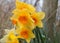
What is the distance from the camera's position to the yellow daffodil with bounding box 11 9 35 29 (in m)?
0.44

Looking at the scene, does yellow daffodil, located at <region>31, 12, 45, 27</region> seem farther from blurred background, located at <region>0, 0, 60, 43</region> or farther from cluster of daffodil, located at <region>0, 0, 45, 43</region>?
blurred background, located at <region>0, 0, 60, 43</region>

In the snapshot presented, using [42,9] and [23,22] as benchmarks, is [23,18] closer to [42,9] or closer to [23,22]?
[23,22]

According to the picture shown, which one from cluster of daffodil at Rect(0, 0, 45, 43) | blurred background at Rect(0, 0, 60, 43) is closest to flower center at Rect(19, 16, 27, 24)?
cluster of daffodil at Rect(0, 0, 45, 43)

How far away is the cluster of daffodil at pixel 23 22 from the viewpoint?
0.44 m

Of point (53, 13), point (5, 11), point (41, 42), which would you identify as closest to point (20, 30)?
point (41, 42)

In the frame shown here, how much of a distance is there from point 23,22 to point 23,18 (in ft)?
0.04

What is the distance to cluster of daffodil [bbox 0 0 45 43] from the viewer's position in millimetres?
443

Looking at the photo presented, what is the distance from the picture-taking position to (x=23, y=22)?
442 mm

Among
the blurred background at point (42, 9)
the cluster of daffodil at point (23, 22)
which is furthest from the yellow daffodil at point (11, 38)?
the blurred background at point (42, 9)

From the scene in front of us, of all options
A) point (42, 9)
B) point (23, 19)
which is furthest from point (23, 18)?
point (42, 9)

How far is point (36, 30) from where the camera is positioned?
1.69 feet

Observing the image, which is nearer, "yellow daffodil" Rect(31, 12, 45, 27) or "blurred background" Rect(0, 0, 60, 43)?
"yellow daffodil" Rect(31, 12, 45, 27)

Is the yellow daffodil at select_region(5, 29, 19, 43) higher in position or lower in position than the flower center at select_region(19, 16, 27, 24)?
lower

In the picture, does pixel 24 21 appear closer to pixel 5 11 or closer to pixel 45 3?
pixel 45 3
